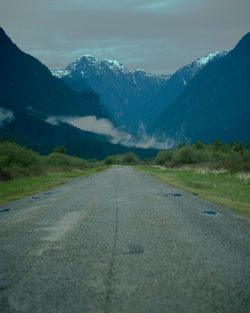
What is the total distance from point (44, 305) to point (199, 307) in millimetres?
1816

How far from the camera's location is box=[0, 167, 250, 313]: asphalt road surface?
340 cm

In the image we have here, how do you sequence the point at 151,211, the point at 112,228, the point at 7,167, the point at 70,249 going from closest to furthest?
1. the point at 70,249
2. the point at 112,228
3. the point at 151,211
4. the point at 7,167

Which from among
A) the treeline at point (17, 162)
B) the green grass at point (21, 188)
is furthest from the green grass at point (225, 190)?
the treeline at point (17, 162)

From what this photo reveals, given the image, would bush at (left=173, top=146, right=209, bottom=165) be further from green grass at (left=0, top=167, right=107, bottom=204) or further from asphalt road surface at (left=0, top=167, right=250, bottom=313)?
asphalt road surface at (left=0, top=167, right=250, bottom=313)

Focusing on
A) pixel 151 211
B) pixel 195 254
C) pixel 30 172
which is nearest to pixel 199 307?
pixel 195 254

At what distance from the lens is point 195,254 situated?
4992 millimetres

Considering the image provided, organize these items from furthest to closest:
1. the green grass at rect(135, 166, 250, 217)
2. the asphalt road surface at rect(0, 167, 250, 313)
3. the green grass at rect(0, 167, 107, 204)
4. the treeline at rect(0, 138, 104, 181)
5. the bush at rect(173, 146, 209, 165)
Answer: the bush at rect(173, 146, 209, 165) < the treeline at rect(0, 138, 104, 181) < the green grass at rect(0, 167, 107, 204) < the green grass at rect(135, 166, 250, 217) < the asphalt road surface at rect(0, 167, 250, 313)

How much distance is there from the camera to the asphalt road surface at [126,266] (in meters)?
3.40

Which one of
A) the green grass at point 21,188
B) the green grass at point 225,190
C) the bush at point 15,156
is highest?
the bush at point 15,156

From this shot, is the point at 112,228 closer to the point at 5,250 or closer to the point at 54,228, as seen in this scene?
the point at 54,228

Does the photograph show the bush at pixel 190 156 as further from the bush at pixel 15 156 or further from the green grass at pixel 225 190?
the green grass at pixel 225 190

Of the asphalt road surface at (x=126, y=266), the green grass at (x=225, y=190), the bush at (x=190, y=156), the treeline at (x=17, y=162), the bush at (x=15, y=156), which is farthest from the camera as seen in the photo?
the bush at (x=190, y=156)

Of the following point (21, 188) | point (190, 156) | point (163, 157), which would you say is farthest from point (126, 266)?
point (163, 157)

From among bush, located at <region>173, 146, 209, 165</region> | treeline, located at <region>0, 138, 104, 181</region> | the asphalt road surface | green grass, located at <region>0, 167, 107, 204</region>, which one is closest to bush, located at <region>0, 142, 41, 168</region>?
treeline, located at <region>0, 138, 104, 181</region>
